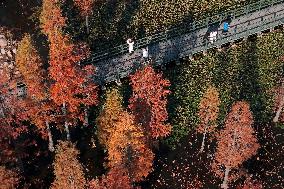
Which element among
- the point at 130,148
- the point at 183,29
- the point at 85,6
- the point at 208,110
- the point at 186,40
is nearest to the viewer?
the point at 130,148

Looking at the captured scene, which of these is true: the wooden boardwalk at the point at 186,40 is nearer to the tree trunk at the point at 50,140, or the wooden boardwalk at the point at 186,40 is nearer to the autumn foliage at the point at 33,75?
the tree trunk at the point at 50,140

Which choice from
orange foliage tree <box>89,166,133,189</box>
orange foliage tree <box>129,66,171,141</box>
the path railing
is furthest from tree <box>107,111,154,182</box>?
the path railing

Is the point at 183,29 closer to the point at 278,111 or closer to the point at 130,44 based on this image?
the point at 130,44

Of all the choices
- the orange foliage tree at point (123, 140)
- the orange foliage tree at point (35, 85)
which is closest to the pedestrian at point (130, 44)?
the orange foliage tree at point (123, 140)

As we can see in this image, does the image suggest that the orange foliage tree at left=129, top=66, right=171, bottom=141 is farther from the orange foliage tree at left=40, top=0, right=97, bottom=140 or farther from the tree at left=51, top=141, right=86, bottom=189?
the tree at left=51, top=141, right=86, bottom=189

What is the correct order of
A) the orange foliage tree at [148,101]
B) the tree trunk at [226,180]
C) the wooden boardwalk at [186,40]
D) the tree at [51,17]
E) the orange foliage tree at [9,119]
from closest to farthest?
the orange foliage tree at [9,119] < the orange foliage tree at [148,101] < the tree trunk at [226,180] < the tree at [51,17] < the wooden boardwalk at [186,40]

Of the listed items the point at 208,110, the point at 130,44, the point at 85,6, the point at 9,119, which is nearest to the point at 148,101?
the point at 208,110
